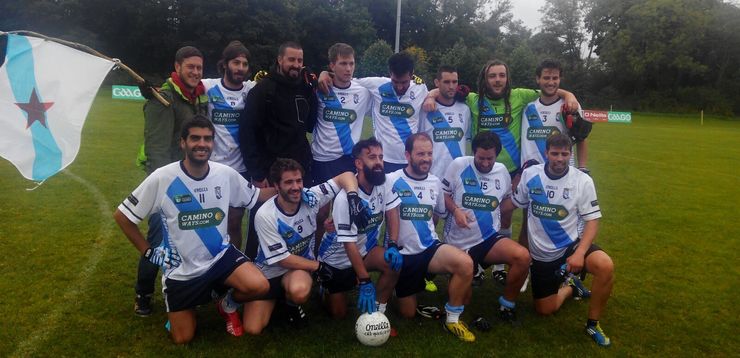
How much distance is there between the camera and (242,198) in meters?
4.05

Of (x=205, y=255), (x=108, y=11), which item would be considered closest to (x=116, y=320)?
(x=205, y=255)

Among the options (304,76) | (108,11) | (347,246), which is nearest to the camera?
(347,246)

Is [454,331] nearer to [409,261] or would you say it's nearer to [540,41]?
[409,261]

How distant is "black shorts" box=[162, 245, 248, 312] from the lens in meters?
3.75

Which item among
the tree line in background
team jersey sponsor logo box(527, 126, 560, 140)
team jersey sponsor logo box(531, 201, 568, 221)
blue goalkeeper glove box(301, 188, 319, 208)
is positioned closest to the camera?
blue goalkeeper glove box(301, 188, 319, 208)

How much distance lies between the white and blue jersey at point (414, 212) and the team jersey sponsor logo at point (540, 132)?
1348 mm

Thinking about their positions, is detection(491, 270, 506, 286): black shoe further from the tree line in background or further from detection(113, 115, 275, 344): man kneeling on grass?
the tree line in background

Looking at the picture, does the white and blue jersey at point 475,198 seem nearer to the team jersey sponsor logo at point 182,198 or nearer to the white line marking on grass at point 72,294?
the team jersey sponsor logo at point 182,198

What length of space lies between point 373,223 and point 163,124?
187 centimetres

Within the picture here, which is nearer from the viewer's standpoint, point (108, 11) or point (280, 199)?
point (280, 199)

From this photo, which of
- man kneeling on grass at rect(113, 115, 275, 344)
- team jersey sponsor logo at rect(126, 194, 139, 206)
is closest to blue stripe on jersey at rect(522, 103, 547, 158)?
man kneeling on grass at rect(113, 115, 275, 344)

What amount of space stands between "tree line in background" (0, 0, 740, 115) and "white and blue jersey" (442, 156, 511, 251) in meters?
26.0

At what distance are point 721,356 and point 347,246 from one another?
293cm

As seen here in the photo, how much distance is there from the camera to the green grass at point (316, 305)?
12.3 feet
